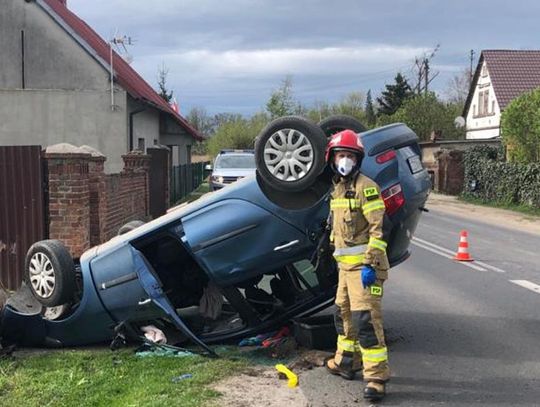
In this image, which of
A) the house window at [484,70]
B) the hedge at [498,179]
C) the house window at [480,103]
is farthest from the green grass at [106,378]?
the house window at [480,103]

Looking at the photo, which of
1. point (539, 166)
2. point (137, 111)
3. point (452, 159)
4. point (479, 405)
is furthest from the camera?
point (452, 159)

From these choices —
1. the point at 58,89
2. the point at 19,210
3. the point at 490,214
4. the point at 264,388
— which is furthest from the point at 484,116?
the point at 264,388

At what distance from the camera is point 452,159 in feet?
109

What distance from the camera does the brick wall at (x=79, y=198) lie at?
344 inches

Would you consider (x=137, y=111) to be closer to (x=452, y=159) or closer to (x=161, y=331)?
(x=161, y=331)

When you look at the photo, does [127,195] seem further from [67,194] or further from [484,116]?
[484,116]

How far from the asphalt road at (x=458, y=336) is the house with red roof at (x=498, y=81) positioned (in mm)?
36096

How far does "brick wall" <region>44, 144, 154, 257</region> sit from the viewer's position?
344 inches

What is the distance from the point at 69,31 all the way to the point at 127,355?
1574 cm

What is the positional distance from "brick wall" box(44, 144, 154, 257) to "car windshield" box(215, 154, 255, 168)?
1158 centimetres

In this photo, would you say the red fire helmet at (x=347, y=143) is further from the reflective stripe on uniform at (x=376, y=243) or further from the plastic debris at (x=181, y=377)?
the plastic debris at (x=181, y=377)

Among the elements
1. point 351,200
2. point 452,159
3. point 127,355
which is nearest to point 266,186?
point 351,200

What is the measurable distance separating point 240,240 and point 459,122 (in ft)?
154

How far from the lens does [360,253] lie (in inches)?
186
